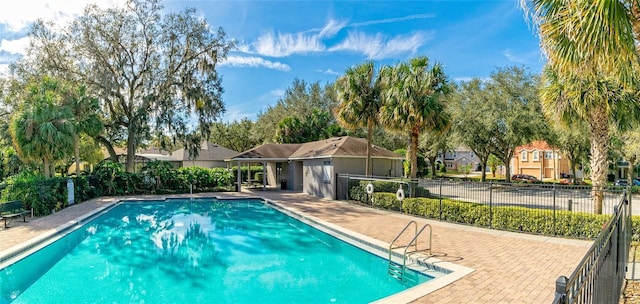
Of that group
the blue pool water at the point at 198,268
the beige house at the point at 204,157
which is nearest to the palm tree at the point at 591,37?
the blue pool water at the point at 198,268

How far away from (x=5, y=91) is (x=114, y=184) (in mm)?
10610

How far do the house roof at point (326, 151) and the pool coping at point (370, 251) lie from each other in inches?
241

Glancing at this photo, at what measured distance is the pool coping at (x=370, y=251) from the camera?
601 centimetres

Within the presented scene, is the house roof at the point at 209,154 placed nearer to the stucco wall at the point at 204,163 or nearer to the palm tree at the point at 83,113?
the stucco wall at the point at 204,163

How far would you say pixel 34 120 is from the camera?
53.8 ft

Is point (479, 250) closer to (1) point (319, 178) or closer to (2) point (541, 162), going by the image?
(1) point (319, 178)

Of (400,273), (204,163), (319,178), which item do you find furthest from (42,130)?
(204,163)

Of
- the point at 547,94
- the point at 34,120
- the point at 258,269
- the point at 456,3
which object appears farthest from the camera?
the point at 34,120

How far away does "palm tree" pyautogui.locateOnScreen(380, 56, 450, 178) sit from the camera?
17.0 metres

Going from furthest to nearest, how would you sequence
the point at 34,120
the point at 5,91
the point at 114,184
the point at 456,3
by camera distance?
the point at 5,91 < the point at 114,184 < the point at 34,120 < the point at 456,3

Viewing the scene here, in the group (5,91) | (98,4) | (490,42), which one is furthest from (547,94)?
(5,91)

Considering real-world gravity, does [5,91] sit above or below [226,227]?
above

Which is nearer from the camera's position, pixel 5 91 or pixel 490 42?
pixel 490 42

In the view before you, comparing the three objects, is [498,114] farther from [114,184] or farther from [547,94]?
[114,184]
